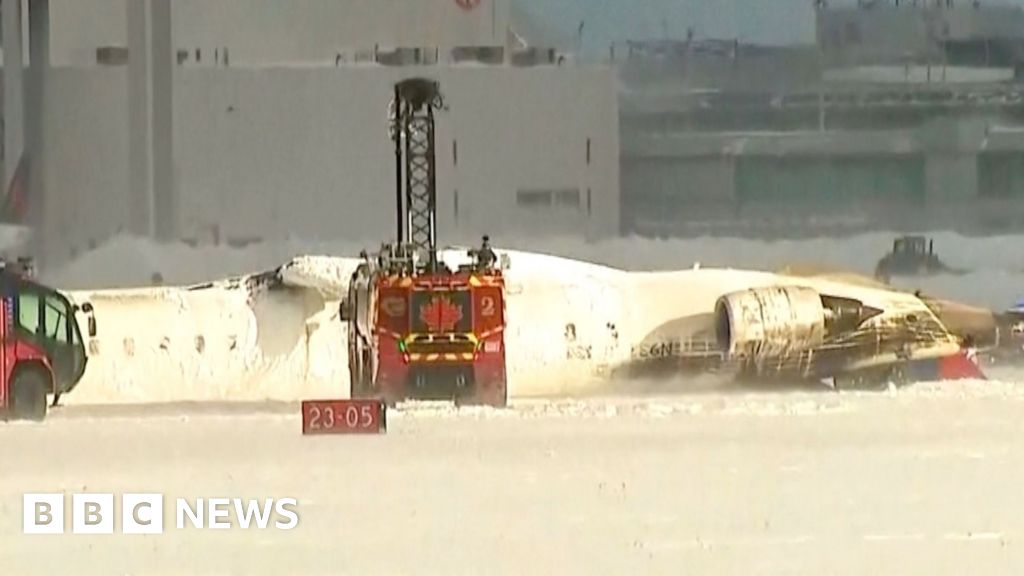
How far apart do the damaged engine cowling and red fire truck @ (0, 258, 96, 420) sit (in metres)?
2.10

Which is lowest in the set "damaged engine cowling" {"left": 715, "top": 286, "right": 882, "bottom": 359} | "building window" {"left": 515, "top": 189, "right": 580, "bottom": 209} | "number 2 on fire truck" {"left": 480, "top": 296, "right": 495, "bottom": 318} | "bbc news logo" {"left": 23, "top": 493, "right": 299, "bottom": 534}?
"bbc news logo" {"left": 23, "top": 493, "right": 299, "bottom": 534}

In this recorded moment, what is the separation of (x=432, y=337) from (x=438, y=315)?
0.08 m

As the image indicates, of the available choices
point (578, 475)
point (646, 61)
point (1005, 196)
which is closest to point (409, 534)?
point (578, 475)

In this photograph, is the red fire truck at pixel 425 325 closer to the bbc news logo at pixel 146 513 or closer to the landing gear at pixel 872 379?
the landing gear at pixel 872 379

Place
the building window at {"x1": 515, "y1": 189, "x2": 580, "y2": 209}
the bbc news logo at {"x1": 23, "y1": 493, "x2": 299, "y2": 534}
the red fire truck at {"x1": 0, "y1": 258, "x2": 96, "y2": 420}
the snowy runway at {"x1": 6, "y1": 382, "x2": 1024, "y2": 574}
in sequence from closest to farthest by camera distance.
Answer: the snowy runway at {"x1": 6, "y1": 382, "x2": 1024, "y2": 574}
the bbc news logo at {"x1": 23, "y1": 493, "x2": 299, "y2": 534}
the red fire truck at {"x1": 0, "y1": 258, "x2": 96, "y2": 420}
the building window at {"x1": 515, "y1": 189, "x2": 580, "y2": 209}

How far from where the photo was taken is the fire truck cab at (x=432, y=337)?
606 centimetres

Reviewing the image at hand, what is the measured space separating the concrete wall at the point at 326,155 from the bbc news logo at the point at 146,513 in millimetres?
2174

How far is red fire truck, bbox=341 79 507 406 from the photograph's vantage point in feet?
19.9

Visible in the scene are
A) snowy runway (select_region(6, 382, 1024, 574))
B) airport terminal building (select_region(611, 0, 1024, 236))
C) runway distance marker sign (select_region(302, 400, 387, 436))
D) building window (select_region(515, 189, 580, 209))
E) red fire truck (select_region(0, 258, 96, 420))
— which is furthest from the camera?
airport terminal building (select_region(611, 0, 1024, 236))

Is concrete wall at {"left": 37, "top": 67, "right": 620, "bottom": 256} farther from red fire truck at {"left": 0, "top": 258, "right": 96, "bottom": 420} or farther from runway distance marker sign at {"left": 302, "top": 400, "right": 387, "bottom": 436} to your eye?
runway distance marker sign at {"left": 302, "top": 400, "right": 387, "bottom": 436}

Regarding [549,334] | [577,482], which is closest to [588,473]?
[577,482]

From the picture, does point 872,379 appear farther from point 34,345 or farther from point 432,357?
point 34,345

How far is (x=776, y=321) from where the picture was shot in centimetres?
638

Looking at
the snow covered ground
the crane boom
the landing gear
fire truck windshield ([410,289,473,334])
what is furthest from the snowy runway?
the crane boom
